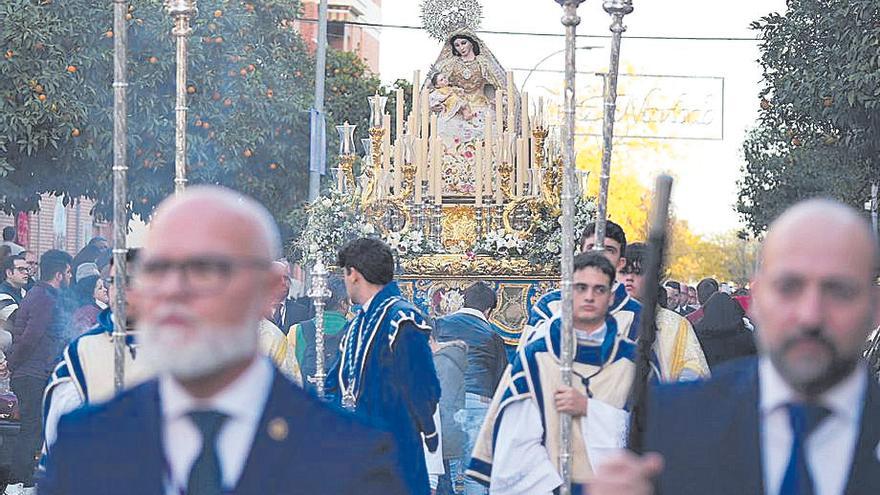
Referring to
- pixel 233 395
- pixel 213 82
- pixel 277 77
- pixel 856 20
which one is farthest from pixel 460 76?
pixel 233 395

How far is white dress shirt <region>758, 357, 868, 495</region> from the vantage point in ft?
11.5

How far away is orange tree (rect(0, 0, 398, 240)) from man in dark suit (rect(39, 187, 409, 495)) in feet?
52.3

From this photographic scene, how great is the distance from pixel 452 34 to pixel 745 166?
993 inches

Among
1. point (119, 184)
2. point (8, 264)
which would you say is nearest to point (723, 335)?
point (119, 184)

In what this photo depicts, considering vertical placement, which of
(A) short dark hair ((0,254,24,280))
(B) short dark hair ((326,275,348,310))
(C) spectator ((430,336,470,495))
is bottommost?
(C) spectator ((430,336,470,495))

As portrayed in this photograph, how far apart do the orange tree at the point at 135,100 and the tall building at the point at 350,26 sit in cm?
3304

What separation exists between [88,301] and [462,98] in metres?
6.48

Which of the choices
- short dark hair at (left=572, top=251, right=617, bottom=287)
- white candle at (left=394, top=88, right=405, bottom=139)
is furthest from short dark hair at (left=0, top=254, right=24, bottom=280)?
short dark hair at (left=572, top=251, right=617, bottom=287)

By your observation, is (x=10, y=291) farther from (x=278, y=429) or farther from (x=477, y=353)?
(x=278, y=429)

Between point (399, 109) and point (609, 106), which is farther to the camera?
point (399, 109)

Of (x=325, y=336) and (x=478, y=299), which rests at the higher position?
(x=478, y=299)

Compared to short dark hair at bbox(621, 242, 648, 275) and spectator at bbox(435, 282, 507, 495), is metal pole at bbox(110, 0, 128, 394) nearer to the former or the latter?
short dark hair at bbox(621, 242, 648, 275)

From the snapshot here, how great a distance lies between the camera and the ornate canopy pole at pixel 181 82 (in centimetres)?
777

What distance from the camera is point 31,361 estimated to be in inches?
479
